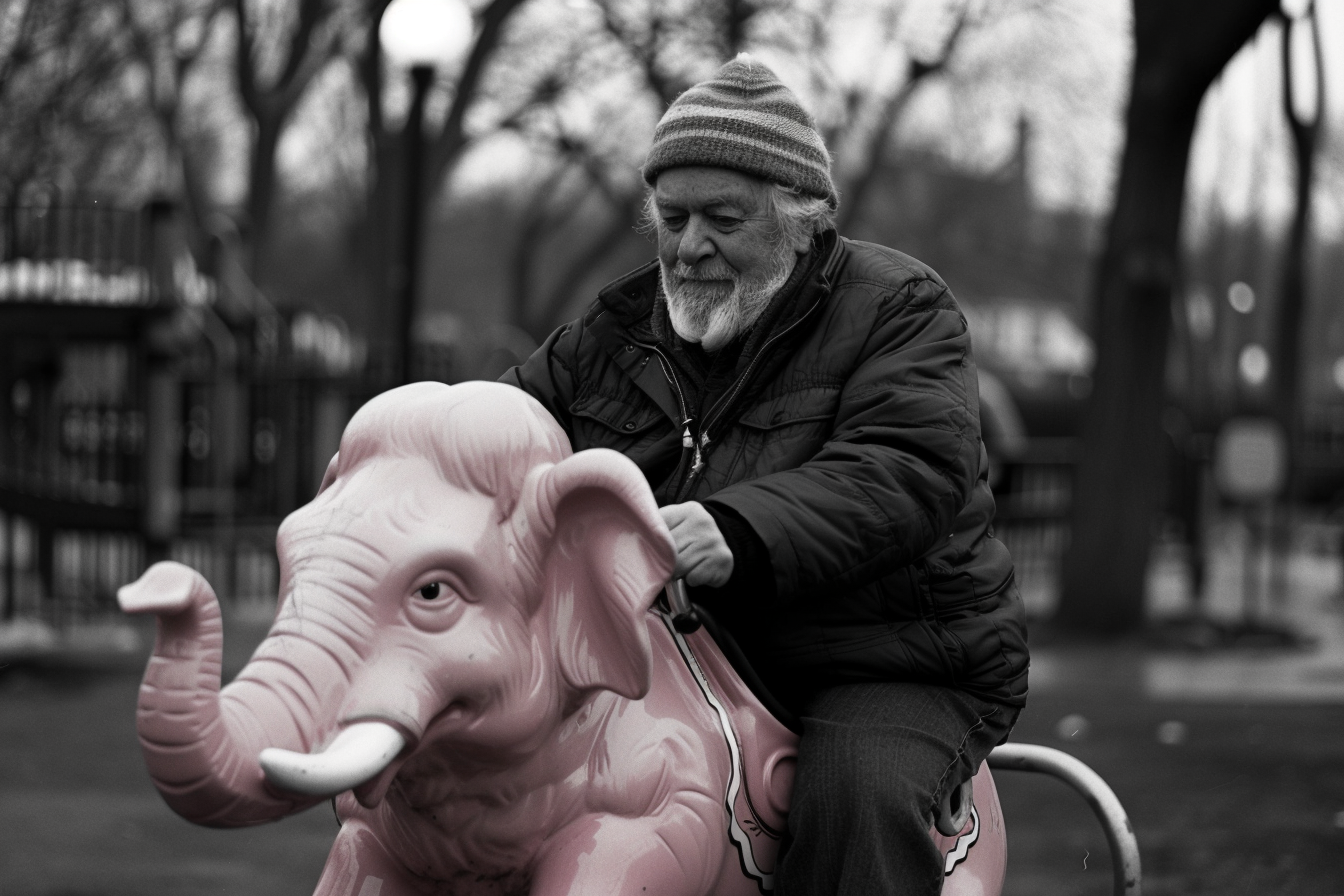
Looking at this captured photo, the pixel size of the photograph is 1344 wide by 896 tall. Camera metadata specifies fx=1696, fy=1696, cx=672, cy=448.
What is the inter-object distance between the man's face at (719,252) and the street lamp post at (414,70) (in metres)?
7.00

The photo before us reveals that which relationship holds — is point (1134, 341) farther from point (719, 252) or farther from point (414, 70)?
point (719, 252)

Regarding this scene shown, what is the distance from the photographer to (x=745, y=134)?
2.90m

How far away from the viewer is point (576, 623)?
246cm

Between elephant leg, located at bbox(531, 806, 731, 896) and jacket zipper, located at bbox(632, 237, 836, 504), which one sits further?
jacket zipper, located at bbox(632, 237, 836, 504)

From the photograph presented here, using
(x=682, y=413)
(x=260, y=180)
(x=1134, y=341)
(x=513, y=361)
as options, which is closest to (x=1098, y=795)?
(x=682, y=413)

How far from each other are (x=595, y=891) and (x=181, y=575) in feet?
2.66

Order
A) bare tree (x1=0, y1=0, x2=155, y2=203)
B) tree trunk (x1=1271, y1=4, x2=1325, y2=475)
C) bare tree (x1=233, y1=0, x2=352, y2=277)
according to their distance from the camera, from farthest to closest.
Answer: bare tree (x1=233, y1=0, x2=352, y2=277)
tree trunk (x1=1271, y1=4, x2=1325, y2=475)
bare tree (x1=0, y1=0, x2=155, y2=203)

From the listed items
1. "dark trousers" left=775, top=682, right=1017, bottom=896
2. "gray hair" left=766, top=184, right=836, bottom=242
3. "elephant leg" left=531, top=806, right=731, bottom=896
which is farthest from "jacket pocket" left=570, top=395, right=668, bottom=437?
"elephant leg" left=531, top=806, right=731, bottom=896

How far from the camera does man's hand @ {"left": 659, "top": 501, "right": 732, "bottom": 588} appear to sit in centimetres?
246

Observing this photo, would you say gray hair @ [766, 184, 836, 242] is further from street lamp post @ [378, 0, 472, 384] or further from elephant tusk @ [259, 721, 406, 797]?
street lamp post @ [378, 0, 472, 384]

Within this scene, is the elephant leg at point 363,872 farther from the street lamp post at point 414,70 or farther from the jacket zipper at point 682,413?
the street lamp post at point 414,70

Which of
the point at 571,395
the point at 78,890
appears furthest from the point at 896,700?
the point at 78,890

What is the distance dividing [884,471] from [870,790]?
0.49 metres

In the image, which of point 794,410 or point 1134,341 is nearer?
point 794,410
